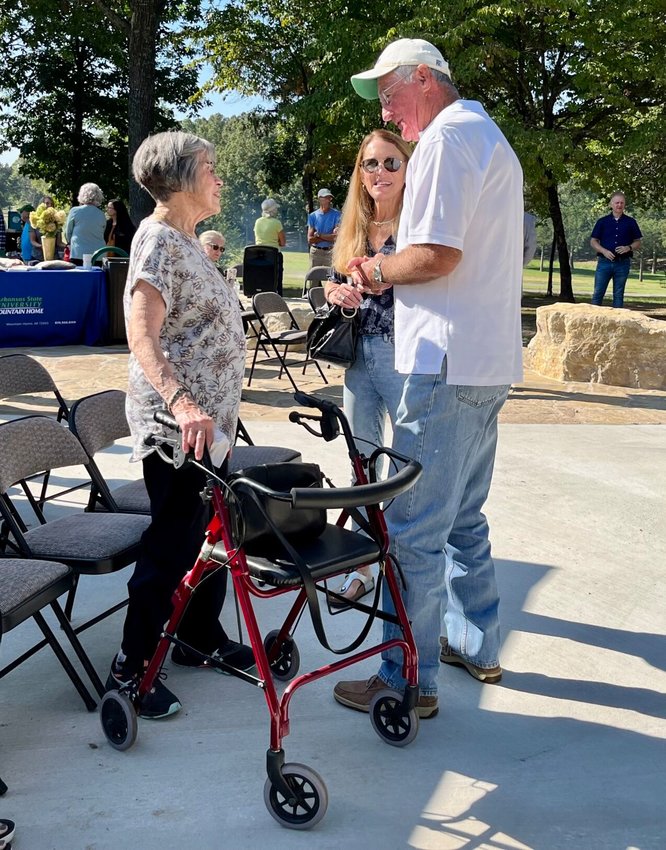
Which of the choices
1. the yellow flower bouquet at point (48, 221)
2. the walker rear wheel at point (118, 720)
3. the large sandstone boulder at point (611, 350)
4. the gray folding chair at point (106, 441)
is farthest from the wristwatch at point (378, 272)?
the yellow flower bouquet at point (48, 221)

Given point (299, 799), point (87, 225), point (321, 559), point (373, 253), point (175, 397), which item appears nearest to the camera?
point (299, 799)

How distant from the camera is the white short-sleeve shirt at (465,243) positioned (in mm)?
2633

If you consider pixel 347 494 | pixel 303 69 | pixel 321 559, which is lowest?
pixel 321 559

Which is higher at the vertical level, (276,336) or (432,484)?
(432,484)

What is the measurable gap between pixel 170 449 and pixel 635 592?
2.29 meters

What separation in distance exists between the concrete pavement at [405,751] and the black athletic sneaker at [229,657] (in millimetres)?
67

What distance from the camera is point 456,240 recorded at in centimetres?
263

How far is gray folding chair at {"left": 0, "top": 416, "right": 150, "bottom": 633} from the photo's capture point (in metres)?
3.12

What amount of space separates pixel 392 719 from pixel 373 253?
5.84ft

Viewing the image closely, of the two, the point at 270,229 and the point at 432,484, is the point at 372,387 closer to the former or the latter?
the point at 432,484

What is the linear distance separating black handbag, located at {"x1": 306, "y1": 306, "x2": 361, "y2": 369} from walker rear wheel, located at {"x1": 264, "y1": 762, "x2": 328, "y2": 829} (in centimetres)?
163

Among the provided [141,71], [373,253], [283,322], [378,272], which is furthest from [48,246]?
[378,272]

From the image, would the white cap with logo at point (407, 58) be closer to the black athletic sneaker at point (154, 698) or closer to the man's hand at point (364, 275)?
the man's hand at point (364, 275)

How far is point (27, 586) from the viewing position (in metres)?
2.76
